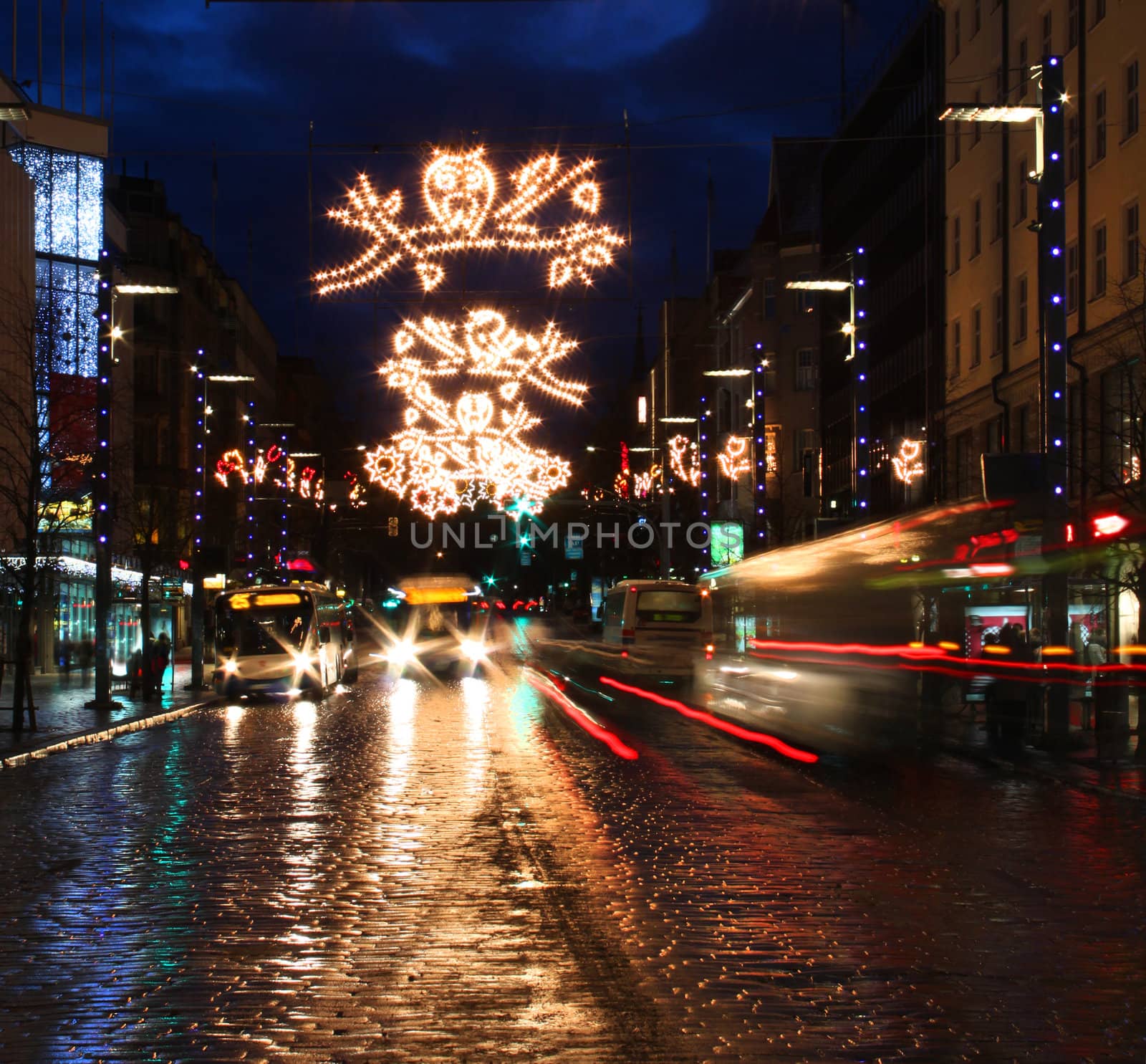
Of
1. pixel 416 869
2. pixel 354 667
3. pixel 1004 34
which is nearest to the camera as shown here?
pixel 416 869

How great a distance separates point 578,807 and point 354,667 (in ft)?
119

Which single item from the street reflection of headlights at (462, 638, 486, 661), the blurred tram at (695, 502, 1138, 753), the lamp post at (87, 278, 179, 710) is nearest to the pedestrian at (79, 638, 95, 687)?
the street reflection of headlights at (462, 638, 486, 661)

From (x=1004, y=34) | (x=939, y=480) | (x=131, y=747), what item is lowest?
(x=131, y=747)

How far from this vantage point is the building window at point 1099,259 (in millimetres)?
37531

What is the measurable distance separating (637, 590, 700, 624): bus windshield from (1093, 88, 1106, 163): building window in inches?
537


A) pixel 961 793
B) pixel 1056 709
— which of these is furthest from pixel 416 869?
pixel 1056 709

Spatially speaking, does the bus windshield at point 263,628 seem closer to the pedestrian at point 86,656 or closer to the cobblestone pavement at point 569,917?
the pedestrian at point 86,656

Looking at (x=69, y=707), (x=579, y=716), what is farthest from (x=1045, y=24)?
(x=69, y=707)

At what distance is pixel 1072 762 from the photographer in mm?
20734

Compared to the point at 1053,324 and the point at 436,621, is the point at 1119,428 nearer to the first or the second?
the point at 1053,324

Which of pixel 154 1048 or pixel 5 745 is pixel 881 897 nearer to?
pixel 154 1048

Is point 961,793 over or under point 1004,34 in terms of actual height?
under

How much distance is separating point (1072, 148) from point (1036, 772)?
24489mm

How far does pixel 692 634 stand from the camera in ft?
134
